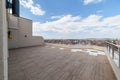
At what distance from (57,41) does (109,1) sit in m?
6.24

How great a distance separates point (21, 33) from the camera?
8.82 m

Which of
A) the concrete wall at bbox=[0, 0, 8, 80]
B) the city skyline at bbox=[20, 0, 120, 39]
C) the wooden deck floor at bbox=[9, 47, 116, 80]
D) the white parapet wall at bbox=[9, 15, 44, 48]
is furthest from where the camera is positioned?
the city skyline at bbox=[20, 0, 120, 39]

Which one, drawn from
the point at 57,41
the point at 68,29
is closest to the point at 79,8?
the point at 68,29

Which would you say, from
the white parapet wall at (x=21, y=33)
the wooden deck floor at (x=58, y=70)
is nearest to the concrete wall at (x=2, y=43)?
the wooden deck floor at (x=58, y=70)

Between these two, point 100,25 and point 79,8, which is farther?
point 79,8

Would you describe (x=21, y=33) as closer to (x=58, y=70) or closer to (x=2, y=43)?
(x=58, y=70)

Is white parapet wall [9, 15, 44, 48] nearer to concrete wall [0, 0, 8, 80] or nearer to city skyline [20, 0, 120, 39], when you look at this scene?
city skyline [20, 0, 120, 39]

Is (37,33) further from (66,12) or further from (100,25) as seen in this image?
(100,25)

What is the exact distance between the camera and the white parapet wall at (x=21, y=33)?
7626mm

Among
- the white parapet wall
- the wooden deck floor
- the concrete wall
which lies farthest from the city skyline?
the concrete wall

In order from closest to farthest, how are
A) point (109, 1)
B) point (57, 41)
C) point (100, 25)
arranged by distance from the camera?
point (109, 1)
point (100, 25)
point (57, 41)

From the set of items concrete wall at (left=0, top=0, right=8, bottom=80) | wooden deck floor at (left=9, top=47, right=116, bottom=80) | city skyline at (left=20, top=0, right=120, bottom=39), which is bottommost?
wooden deck floor at (left=9, top=47, right=116, bottom=80)

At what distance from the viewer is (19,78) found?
248cm

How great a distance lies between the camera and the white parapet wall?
7626 millimetres
